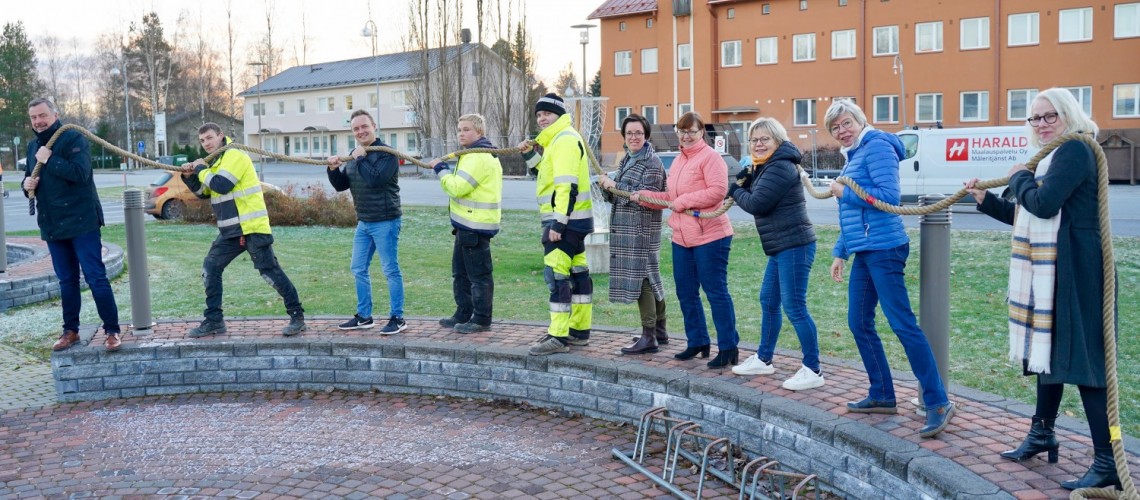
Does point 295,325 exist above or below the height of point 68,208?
below

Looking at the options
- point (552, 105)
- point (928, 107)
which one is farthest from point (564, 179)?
point (928, 107)

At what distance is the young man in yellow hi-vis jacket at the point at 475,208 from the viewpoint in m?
7.47

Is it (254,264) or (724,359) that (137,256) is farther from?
(724,359)

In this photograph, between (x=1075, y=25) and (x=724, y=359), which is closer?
(x=724, y=359)

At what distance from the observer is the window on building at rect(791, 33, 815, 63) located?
4781 cm

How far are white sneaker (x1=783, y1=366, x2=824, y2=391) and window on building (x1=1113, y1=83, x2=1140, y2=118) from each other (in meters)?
41.0

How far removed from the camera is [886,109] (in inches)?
1817

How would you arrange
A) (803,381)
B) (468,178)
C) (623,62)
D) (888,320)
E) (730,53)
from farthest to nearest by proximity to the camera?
1. (623,62)
2. (730,53)
3. (468,178)
4. (803,381)
5. (888,320)

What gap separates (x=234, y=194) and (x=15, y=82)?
91.9m

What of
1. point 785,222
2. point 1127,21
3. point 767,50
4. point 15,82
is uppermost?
point 15,82

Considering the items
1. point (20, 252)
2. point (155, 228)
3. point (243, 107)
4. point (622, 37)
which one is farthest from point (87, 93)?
point (20, 252)

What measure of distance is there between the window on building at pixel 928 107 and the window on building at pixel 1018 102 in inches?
117

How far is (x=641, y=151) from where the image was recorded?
279 inches

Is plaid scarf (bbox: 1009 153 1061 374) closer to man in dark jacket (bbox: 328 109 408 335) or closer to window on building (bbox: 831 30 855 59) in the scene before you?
man in dark jacket (bbox: 328 109 408 335)
